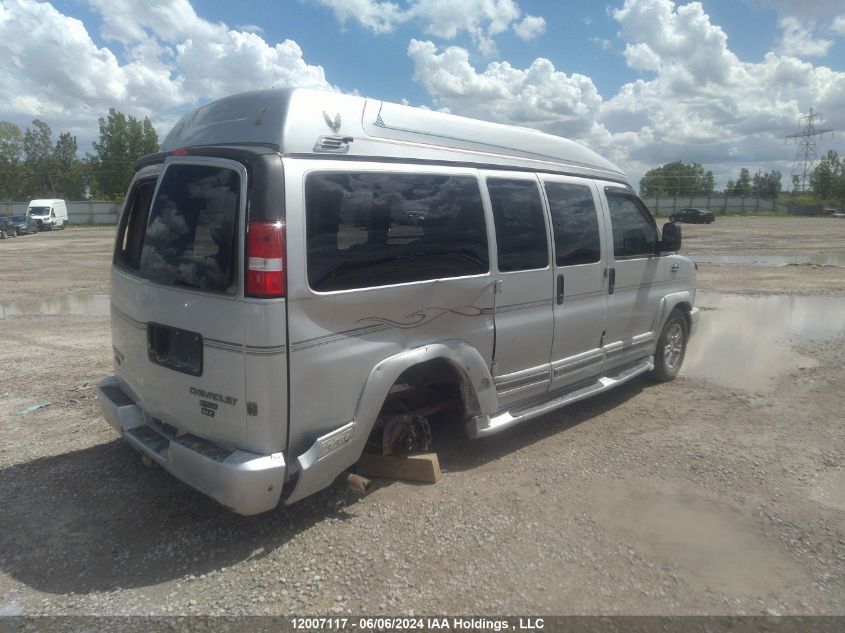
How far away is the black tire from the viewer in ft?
21.5

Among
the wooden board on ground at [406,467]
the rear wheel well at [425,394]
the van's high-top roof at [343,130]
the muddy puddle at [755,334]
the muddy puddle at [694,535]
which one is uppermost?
the van's high-top roof at [343,130]

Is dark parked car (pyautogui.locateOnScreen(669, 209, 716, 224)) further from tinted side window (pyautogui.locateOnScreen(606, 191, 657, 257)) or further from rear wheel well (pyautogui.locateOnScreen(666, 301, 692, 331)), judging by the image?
tinted side window (pyautogui.locateOnScreen(606, 191, 657, 257))

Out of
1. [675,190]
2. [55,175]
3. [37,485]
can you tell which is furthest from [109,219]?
[675,190]

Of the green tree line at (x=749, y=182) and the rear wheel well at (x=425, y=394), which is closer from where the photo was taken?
the rear wheel well at (x=425, y=394)

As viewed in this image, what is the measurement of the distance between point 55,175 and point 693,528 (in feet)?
335

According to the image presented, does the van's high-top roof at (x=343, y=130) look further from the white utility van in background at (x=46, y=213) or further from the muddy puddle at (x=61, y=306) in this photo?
the white utility van in background at (x=46, y=213)

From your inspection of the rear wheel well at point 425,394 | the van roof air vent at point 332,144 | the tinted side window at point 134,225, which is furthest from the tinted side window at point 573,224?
the tinted side window at point 134,225

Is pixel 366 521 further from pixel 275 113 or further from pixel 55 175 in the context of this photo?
pixel 55 175

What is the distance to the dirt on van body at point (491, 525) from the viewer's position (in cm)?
310

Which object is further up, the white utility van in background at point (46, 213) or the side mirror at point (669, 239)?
the white utility van in background at point (46, 213)

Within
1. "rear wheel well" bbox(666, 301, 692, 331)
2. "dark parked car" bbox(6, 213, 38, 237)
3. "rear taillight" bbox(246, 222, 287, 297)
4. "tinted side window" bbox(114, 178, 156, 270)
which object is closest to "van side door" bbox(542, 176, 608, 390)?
"rear wheel well" bbox(666, 301, 692, 331)

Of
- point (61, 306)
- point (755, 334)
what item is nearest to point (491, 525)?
point (755, 334)

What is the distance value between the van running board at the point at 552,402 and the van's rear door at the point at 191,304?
1.83 m

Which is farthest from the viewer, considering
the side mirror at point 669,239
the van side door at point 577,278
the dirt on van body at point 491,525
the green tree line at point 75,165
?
the green tree line at point 75,165
